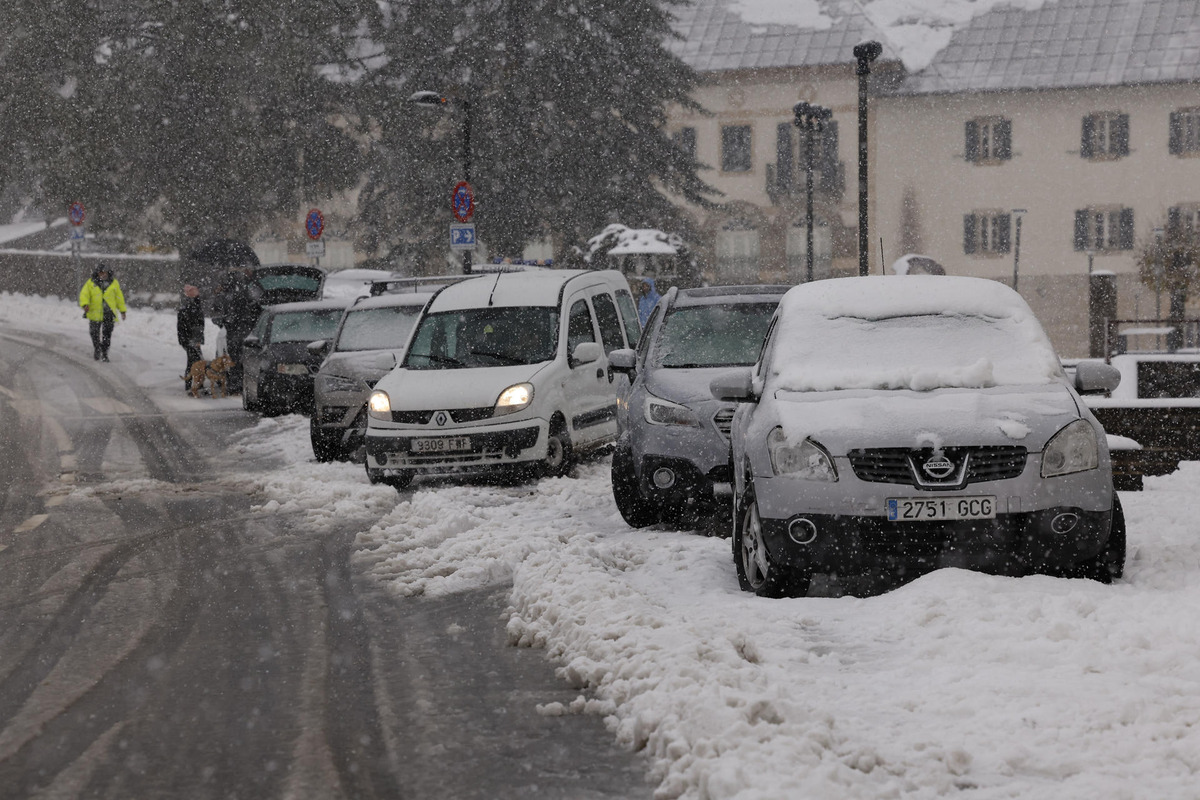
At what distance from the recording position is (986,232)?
178 feet

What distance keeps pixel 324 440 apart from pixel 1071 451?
10021mm

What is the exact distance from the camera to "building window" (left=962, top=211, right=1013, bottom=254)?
54219 mm

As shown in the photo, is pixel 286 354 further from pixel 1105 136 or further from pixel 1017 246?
pixel 1105 136

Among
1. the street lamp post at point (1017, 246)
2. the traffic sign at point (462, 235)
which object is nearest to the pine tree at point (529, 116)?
the traffic sign at point (462, 235)

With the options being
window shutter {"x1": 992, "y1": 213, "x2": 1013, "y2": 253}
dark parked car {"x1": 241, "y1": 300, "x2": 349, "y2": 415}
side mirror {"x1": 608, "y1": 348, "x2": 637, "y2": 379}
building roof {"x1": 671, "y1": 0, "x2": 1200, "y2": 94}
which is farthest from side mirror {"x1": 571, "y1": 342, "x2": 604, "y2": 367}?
window shutter {"x1": 992, "y1": 213, "x2": 1013, "y2": 253}

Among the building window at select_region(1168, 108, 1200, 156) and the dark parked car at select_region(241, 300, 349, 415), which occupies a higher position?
the building window at select_region(1168, 108, 1200, 156)

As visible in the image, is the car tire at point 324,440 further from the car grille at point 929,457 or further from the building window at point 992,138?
the building window at point 992,138

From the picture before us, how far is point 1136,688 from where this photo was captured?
18.2 ft

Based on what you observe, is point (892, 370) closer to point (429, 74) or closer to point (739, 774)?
point (739, 774)

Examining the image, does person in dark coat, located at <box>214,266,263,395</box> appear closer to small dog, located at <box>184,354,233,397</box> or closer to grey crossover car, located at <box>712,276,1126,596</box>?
small dog, located at <box>184,354,233,397</box>

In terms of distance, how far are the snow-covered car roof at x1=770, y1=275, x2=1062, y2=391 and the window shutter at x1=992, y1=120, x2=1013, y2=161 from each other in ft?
156

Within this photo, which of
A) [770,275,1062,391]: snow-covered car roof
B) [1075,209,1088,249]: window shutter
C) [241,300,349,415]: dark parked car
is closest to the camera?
[770,275,1062,391]: snow-covered car roof

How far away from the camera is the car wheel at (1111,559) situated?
746 centimetres

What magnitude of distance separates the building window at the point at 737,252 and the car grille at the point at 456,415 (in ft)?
144
